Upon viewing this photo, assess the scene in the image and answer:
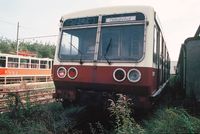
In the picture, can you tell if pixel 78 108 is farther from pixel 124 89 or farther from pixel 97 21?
pixel 97 21

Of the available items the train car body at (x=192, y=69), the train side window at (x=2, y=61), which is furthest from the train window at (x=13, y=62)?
the train car body at (x=192, y=69)

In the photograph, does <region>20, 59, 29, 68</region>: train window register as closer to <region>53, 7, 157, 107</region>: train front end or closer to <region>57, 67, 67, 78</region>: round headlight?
<region>53, 7, 157, 107</region>: train front end

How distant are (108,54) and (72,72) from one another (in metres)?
1.01

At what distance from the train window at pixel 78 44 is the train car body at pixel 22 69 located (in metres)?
14.2

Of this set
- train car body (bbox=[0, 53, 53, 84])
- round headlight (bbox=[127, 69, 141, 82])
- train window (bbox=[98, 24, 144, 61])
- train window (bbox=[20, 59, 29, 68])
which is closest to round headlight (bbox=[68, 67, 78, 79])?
train window (bbox=[98, 24, 144, 61])

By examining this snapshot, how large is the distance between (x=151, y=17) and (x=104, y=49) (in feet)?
4.24

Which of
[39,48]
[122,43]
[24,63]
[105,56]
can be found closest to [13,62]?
[24,63]

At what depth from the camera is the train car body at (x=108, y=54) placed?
6406 millimetres

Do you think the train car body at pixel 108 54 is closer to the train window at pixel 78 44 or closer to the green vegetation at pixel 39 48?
the train window at pixel 78 44

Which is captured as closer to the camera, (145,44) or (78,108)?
(145,44)

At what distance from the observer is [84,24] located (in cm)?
726

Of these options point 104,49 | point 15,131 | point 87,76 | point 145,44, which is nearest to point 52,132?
point 15,131

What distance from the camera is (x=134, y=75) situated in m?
6.39

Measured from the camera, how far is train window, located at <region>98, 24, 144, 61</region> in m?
6.55
